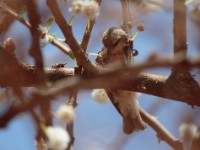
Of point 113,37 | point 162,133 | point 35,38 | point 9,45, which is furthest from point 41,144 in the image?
point 162,133

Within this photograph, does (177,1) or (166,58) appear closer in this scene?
(166,58)

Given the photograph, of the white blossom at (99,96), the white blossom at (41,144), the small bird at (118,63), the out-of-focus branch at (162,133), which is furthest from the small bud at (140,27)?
the out-of-focus branch at (162,133)

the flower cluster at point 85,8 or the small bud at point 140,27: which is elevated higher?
the flower cluster at point 85,8

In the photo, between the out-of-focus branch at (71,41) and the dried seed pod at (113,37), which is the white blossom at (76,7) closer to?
the out-of-focus branch at (71,41)

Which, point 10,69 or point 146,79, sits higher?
point 10,69

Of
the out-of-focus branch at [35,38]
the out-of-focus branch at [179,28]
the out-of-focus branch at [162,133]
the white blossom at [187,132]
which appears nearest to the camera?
the out-of-focus branch at [35,38]

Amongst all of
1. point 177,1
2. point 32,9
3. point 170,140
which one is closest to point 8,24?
point 32,9

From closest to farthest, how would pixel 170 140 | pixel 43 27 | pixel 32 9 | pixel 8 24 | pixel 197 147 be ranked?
pixel 32 9
pixel 8 24
pixel 197 147
pixel 43 27
pixel 170 140

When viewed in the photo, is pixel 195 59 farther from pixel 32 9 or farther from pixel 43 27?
pixel 43 27
